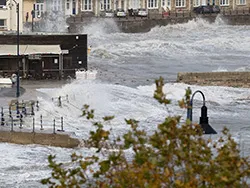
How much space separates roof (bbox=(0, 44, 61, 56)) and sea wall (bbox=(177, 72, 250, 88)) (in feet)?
20.6

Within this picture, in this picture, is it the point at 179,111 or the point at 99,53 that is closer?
the point at 179,111

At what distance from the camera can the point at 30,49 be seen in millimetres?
48625

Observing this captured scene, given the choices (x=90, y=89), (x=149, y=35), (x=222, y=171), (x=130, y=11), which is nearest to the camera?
(x=222, y=171)

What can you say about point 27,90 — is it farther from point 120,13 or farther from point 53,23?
point 120,13

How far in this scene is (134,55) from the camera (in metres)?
64.2

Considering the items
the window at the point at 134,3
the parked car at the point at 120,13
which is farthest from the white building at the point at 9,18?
the window at the point at 134,3

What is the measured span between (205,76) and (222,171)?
38.8 meters

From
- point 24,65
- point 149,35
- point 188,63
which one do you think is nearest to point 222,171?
point 24,65

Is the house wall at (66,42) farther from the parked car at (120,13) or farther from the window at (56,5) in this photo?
the parked car at (120,13)

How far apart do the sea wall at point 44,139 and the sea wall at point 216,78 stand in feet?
61.6

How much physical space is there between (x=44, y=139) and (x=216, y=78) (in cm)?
2020

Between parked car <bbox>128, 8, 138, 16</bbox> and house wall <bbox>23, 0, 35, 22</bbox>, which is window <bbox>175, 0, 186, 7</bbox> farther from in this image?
house wall <bbox>23, 0, 35, 22</bbox>

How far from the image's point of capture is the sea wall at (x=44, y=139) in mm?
31953

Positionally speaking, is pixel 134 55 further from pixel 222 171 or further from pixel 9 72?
pixel 222 171
